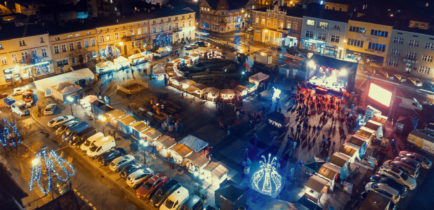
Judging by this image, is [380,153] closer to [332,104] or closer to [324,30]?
[332,104]

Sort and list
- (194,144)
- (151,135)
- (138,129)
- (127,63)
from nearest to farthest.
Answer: (194,144) → (151,135) → (138,129) → (127,63)

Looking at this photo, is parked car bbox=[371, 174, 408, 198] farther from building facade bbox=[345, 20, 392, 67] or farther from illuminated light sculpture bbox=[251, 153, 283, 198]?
building facade bbox=[345, 20, 392, 67]

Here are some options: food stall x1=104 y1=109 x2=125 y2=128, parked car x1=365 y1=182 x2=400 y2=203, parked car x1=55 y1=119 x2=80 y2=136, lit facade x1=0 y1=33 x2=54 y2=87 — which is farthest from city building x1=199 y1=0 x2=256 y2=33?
parked car x1=365 y1=182 x2=400 y2=203

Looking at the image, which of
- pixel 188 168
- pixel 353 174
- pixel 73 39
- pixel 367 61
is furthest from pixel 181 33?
pixel 353 174

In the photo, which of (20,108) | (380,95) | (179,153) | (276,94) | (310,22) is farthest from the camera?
(310,22)

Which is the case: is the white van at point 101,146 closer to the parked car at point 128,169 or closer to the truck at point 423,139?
the parked car at point 128,169

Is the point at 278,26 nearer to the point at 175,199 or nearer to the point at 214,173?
the point at 214,173

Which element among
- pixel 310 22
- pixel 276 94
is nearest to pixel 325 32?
pixel 310 22
